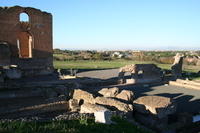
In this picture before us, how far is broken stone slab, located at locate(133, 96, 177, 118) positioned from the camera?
12.3 metres

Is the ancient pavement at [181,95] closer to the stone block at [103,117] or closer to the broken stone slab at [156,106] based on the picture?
the broken stone slab at [156,106]

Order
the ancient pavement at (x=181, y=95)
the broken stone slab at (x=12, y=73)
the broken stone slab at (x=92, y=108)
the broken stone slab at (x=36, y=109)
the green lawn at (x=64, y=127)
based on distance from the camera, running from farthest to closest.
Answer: the broken stone slab at (x=12, y=73) → the ancient pavement at (x=181, y=95) → the broken stone slab at (x=36, y=109) → the broken stone slab at (x=92, y=108) → the green lawn at (x=64, y=127)

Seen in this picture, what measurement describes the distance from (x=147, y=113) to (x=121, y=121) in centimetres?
311

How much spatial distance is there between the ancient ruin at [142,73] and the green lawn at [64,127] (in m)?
14.5

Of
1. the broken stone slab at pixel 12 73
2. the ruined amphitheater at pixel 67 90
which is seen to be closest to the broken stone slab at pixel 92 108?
the ruined amphitheater at pixel 67 90

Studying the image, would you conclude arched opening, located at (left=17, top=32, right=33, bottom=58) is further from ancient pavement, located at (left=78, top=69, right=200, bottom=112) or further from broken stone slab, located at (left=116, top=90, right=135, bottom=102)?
broken stone slab, located at (left=116, top=90, right=135, bottom=102)

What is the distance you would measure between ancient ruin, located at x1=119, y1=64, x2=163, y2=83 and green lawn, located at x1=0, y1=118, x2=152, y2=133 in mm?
14475

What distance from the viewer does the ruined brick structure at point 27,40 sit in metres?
23.6

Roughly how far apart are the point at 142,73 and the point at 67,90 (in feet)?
32.3

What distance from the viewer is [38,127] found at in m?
7.96

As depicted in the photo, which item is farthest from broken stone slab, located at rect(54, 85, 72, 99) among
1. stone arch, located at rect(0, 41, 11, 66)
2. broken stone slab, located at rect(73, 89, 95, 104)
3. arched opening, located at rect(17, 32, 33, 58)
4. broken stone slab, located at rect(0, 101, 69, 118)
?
arched opening, located at rect(17, 32, 33, 58)

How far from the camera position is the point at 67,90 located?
17328 mm

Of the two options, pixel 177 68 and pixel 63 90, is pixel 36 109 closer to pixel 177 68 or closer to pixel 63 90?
pixel 63 90

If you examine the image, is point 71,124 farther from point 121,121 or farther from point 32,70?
point 32,70
